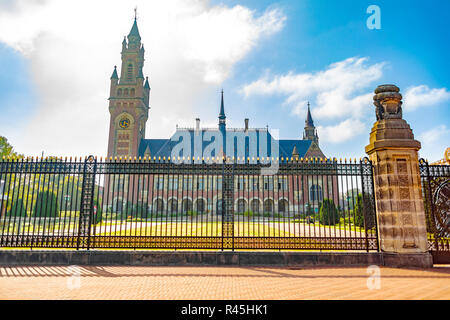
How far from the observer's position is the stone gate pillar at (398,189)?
7.68m

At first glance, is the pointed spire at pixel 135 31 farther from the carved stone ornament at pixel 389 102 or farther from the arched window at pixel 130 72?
the carved stone ornament at pixel 389 102

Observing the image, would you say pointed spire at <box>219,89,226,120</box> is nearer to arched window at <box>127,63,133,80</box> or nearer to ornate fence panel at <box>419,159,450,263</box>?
arched window at <box>127,63,133,80</box>

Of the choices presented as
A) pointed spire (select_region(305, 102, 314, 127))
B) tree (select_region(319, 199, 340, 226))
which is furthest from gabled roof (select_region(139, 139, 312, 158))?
tree (select_region(319, 199, 340, 226))

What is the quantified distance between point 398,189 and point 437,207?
152 centimetres

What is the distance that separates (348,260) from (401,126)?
4.22 m

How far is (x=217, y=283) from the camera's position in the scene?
5801mm

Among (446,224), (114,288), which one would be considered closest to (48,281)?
(114,288)

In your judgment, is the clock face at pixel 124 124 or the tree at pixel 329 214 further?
the clock face at pixel 124 124

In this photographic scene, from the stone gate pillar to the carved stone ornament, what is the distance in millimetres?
30

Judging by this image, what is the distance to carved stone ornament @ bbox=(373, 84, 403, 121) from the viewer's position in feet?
27.8

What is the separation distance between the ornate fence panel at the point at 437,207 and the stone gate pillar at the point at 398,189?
0.56m

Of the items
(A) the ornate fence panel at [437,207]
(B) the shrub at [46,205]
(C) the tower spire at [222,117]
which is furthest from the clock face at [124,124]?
(A) the ornate fence panel at [437,207]

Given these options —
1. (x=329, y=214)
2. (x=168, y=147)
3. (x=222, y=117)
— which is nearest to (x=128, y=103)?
(x=168, y=147)

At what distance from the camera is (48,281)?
233 inches
